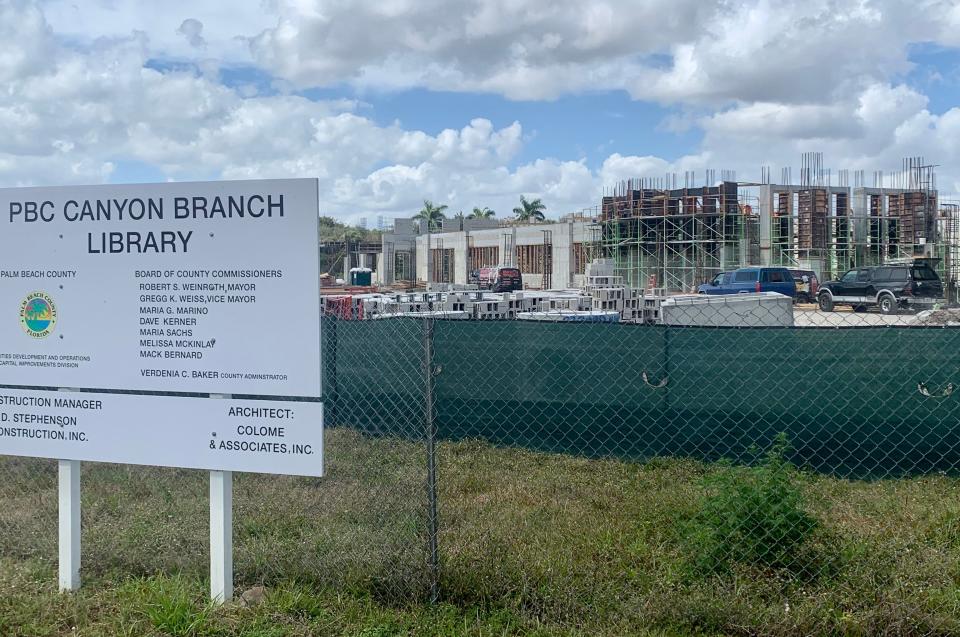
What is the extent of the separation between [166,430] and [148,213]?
1.10 meters

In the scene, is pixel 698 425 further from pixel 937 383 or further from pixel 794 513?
pixel 794 513

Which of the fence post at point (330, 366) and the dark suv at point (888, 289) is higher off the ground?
the dark suv at point (888, 289)

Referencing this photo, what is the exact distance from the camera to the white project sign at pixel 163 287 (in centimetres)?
447

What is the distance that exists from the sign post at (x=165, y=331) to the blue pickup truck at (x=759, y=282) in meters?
29.8

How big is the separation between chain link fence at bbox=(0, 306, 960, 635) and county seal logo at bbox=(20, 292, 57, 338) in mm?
1324

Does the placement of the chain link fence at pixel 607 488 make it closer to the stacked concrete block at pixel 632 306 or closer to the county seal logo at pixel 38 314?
the county seal logo at pixel 38 314

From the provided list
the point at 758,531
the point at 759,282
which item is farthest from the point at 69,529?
the point at 759,282

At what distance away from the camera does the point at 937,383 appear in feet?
24.3

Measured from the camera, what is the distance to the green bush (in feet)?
16.0

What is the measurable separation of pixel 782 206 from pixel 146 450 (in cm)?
4625

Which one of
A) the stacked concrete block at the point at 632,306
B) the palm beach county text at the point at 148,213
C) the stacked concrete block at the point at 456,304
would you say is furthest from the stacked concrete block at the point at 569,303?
the palm beach county text at the point at 148,213

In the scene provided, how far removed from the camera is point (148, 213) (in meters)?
4.75

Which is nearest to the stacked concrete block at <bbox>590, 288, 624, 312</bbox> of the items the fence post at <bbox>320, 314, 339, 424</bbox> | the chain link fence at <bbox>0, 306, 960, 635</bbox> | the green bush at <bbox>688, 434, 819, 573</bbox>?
the chain link fence at <bbox>0, 306, 960, 635</bbox>

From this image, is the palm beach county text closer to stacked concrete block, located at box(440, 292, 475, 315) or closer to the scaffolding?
stacked concrete block, located at box(440, 292, 475, 315)
